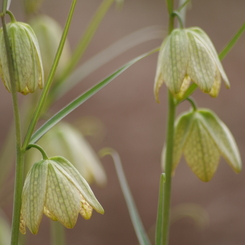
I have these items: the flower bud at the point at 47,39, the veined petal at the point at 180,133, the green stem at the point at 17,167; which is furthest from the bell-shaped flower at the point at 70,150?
the green stem at the point at 17,167

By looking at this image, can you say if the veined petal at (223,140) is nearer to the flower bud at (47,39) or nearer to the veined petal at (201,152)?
the veined petal at (201,152)

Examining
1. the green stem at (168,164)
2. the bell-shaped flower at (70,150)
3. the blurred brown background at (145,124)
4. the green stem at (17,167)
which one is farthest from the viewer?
the blurred brown background at (145,124)

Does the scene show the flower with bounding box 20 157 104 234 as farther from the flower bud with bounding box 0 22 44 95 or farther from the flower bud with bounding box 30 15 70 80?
the flower bud with bounding box 30 15 70 80

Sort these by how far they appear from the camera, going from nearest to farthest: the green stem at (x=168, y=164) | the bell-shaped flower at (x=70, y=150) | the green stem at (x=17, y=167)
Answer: the green stem at (x=17, y=167), the green stem at (x=168, y=164), the bell-shaped flower at (x=70, y=150)

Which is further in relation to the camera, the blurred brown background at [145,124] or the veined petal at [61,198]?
the blurred brown background at [145,124]

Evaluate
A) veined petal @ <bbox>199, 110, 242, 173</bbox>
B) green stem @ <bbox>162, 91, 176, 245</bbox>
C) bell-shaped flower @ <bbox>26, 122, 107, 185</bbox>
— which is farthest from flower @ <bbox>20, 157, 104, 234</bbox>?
bell-shaped flower @ <bbox>26, 122, 107, 185</bbox>

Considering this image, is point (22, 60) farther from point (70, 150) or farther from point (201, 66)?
point (70, 150)

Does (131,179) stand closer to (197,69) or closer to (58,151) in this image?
(58,151)
